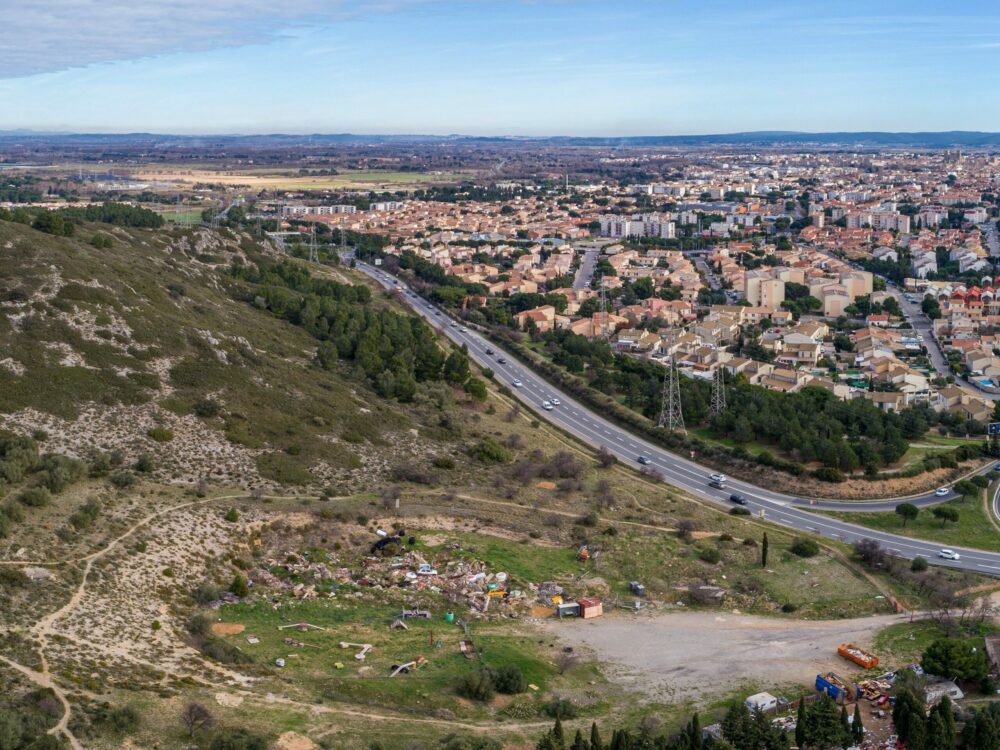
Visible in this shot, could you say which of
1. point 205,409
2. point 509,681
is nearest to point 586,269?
point 205,409

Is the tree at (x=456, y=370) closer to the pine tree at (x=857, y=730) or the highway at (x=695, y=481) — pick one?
the highway at (x=695, y=481)

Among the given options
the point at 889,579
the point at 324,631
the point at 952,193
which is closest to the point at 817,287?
the point at 889,579

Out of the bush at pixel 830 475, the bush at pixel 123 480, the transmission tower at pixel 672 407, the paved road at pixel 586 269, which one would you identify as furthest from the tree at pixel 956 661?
the paved road at pixel 586 269

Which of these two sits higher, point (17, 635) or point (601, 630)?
point (17, 635)

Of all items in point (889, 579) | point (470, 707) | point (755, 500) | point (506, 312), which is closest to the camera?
point (470, 707)

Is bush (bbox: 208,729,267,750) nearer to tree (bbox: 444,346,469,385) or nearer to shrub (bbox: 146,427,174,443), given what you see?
shrub (bbox: 146,427,174,443)

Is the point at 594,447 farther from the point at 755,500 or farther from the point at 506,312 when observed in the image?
the point at 506,312
